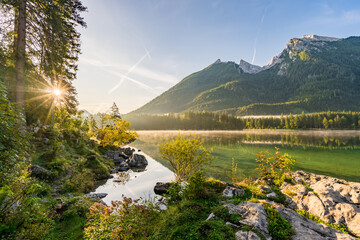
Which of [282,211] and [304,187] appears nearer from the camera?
[282,211]

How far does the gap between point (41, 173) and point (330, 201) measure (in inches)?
784

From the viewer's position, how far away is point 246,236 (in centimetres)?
486

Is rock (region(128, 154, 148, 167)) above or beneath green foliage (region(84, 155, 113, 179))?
beneath

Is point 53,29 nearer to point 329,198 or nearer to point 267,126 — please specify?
point 329,198

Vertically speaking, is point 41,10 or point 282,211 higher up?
point 41,10

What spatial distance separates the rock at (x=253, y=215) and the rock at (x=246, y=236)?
1.15 feet

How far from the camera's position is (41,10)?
12789mm

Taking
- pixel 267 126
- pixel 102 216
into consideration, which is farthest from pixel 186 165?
pixel 267 126

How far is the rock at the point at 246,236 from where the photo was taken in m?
4.77

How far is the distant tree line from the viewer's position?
134500mm

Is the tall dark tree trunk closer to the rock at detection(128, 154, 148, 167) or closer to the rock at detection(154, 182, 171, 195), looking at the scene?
the rock at detection(154, 182, 171, 195)

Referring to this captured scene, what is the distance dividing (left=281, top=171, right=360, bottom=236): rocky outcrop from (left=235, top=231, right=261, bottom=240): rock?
15.6ft

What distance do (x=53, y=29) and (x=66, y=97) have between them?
10436 mm

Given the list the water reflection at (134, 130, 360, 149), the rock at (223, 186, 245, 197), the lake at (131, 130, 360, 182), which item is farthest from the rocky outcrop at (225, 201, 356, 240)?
the water reflection at (134, 130, 360, 149)
